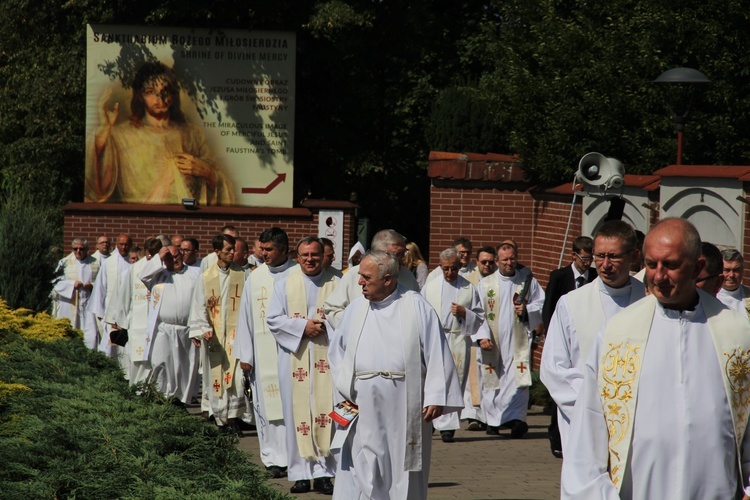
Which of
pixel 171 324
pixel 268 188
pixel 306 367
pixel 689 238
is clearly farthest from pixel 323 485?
pixel 268 188

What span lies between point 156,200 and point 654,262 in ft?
57.4

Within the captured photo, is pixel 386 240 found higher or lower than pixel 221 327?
higher

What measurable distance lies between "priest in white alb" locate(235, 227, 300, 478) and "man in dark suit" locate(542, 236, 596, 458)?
2.19m

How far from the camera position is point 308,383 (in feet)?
31.6

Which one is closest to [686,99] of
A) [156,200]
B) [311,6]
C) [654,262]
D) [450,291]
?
[450,291]

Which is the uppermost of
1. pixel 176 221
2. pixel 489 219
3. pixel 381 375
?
pixel 489 219

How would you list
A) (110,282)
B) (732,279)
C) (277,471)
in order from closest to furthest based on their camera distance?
(732,279) < (277,471) < (110,282)

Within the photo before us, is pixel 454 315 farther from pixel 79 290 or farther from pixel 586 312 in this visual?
pixel 79 290

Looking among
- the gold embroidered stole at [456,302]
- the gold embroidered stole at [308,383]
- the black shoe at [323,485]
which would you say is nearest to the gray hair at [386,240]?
the gold embroidered stole at [308,383]

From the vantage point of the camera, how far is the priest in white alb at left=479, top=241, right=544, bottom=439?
12.6 m

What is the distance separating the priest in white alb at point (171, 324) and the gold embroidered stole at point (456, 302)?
2.85 m

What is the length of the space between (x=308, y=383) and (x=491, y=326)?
12.9 ft

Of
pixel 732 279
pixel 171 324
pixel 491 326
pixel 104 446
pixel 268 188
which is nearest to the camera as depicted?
pixel 104 446

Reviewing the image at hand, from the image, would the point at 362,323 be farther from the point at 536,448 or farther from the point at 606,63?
the point at 606,63
